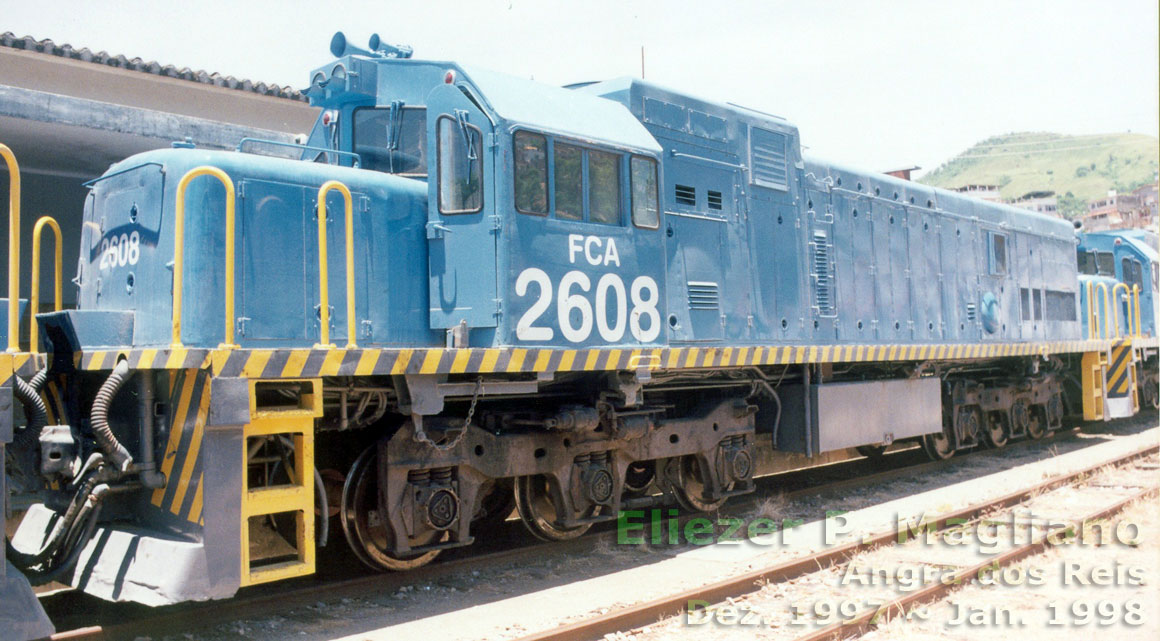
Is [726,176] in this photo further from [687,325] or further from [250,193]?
[250,193]

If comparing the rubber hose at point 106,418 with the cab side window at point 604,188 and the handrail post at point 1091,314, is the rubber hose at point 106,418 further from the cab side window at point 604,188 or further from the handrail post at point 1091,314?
the handrail post at point 1091,314

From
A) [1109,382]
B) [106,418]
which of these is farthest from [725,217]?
[1109,382]

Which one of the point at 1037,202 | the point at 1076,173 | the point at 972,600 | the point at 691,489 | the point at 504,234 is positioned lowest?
the point at 972,600

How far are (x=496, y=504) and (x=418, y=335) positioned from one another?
2.03 m

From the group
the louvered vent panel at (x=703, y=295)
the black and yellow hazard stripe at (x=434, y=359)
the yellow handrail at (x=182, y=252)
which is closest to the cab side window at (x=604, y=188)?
the black and yellow hazard stripe at (x=434, y=359)

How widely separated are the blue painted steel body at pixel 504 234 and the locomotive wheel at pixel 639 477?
151 centimetres

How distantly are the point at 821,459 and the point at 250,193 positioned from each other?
9.45 meters

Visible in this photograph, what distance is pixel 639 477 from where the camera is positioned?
9.06 meters

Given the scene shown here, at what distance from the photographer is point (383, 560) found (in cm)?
657

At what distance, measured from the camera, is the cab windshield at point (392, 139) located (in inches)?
272

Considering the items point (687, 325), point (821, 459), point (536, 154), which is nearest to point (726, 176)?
point (687, 325)

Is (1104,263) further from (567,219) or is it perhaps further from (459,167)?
(459,167)

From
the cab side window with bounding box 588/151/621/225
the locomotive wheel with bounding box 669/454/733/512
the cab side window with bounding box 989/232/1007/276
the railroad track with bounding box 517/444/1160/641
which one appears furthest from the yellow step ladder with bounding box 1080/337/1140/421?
the cab side window with bounding box 588/151/621/225

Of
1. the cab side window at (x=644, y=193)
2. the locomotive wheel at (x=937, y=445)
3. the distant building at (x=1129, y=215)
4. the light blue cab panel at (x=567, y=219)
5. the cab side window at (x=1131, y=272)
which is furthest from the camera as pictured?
the distant building at (x=1129, y=215)
